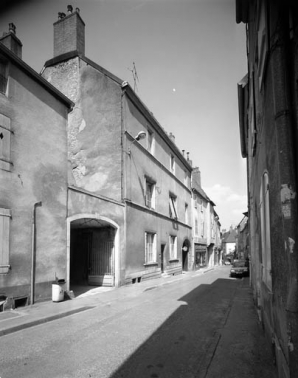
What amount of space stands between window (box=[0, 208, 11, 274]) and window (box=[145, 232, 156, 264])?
9726 mm

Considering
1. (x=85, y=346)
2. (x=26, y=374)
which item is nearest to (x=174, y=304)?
(x=85, y=346)

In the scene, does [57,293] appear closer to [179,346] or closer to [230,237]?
[179,346]

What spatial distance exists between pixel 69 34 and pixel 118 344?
16605 millimetres

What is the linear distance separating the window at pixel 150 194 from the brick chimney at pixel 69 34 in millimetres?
8589

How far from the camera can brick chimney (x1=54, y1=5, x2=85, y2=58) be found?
16.2 m

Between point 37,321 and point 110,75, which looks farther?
point 110,75

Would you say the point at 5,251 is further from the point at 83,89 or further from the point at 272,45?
the point at 83,89

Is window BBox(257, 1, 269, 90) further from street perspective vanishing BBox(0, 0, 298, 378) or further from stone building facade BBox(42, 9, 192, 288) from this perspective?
stone building facade BBox(42, 9, 192, 288)

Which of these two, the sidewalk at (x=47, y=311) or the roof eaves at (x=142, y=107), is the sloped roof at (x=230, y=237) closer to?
the roof eaves at (x=142, y=107)

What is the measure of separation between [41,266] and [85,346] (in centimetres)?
451

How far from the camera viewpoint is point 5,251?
806cm

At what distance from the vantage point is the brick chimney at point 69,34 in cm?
1623

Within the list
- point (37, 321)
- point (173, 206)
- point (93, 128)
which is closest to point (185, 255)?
point (173, 206)

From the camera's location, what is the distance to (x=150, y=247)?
1786 centimetres
